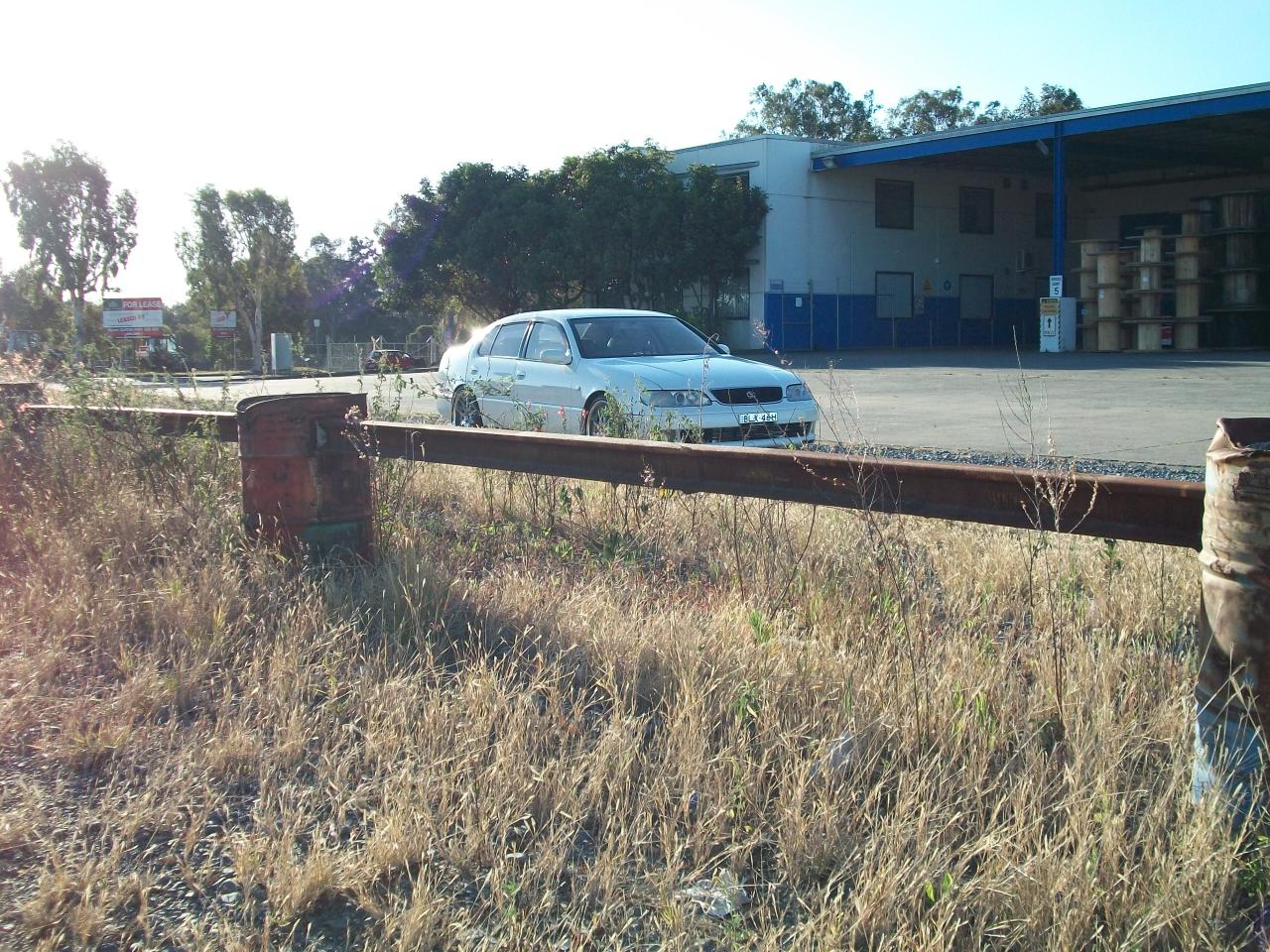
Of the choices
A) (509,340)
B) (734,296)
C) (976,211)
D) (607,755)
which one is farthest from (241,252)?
(607,755)

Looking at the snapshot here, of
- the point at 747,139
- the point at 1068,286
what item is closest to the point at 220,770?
the point at 747,139

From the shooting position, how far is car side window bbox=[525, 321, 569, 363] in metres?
11.6

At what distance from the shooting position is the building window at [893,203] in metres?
41.2

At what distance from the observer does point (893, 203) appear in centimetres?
4162

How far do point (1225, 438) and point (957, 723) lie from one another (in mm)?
1086

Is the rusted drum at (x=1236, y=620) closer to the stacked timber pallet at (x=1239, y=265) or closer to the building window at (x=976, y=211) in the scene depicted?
the stacked timber pallet at (x=1239, y=265)

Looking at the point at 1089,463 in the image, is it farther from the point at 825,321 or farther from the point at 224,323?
the point at 224,323

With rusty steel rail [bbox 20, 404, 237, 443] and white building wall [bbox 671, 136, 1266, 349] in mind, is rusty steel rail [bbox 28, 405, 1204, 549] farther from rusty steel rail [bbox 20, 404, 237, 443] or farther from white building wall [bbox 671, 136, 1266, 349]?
white building wall [bbox 671, 136, 1266, 349]

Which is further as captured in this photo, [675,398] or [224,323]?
[224,323]

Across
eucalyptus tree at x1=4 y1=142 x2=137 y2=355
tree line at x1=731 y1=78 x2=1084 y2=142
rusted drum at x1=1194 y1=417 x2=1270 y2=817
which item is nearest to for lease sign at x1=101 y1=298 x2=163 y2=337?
eucalyptus tree at x1=4 y1=142 x2=137 y2=355

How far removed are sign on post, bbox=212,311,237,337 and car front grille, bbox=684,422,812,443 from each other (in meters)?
54.8

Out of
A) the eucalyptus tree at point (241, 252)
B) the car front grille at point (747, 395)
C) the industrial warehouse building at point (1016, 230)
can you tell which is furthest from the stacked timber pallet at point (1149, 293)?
the eucalyptus tree at point (241, 252)

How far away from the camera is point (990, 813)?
10.3ft

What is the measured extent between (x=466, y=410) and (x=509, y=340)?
2.85 ft
